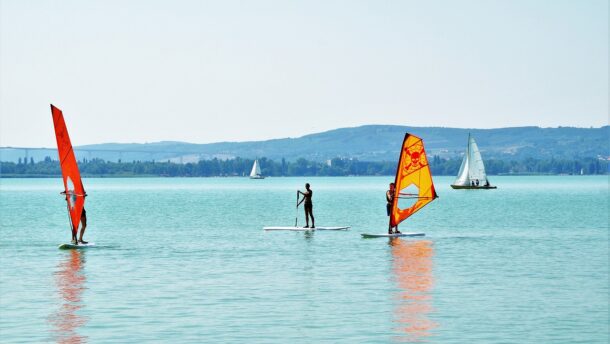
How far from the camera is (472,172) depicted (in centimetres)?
17050

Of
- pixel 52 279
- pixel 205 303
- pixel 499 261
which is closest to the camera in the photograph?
pixel 205 303

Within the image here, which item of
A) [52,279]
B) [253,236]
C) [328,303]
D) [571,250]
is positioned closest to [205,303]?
[328,303]

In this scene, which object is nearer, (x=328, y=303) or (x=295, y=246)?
(x=328, y=303)

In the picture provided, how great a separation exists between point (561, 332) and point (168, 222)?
205 ft

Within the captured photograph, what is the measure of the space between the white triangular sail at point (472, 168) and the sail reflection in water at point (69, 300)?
117 meters

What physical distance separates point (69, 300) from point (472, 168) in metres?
138

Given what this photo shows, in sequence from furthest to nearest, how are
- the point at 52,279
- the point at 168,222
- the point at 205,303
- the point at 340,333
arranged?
1. the point at 168,222
2. the point at 52,279
3. the point at 205,303
4. the point at 340,333

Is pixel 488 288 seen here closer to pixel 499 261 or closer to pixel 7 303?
pixel 499 261

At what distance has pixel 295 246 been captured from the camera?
55.1 meters

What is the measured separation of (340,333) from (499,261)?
20.8 meters

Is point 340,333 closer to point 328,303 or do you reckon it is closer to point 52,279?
point 328,303

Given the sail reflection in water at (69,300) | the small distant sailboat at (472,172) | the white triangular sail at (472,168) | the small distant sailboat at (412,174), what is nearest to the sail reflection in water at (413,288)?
the small distant sailboat at (412,174)

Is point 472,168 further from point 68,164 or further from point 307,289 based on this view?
point 307,289

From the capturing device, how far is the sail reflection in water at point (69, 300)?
27.2m
